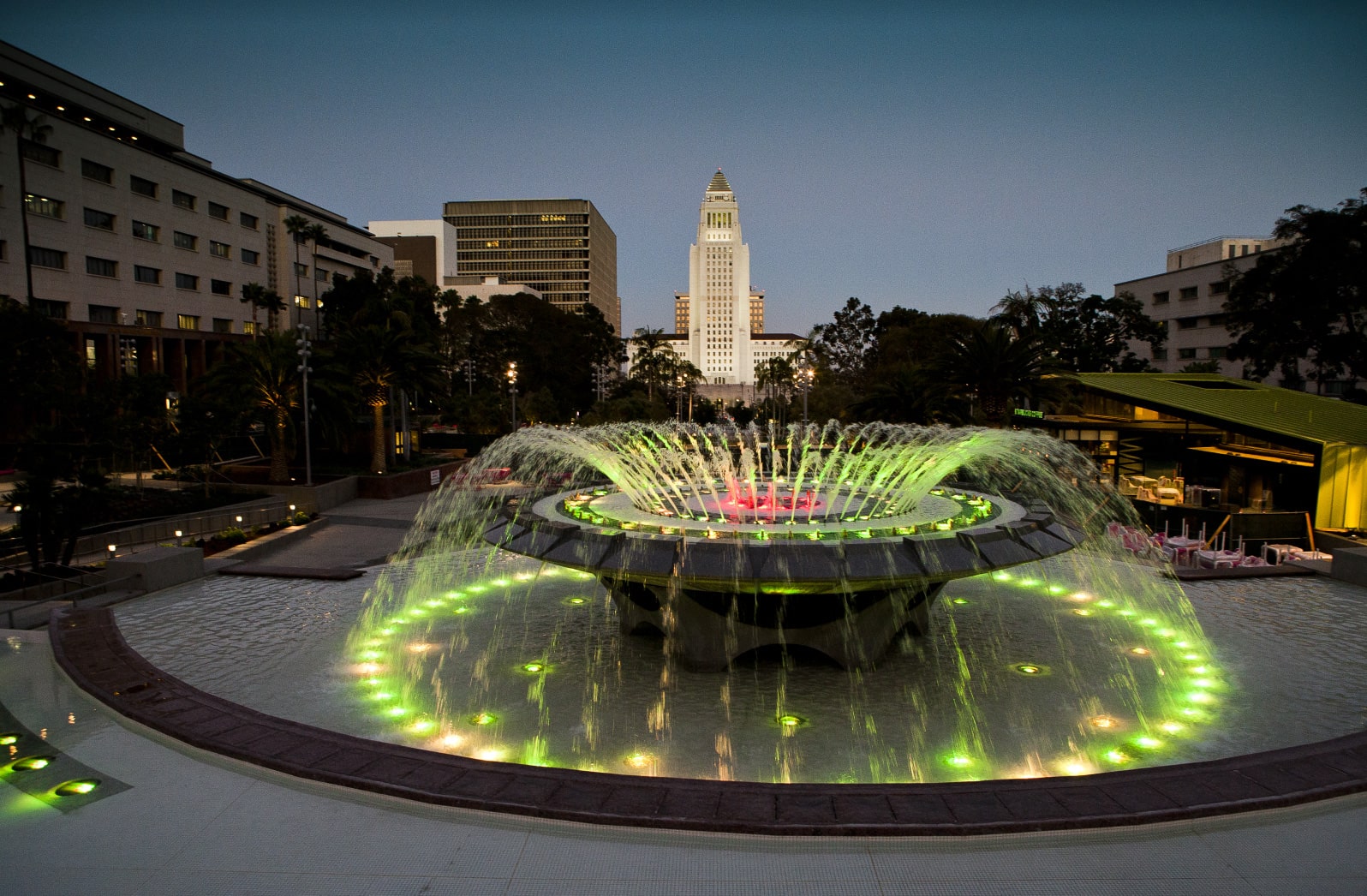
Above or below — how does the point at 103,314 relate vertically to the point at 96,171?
below

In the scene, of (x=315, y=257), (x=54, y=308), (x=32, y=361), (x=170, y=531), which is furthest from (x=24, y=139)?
(x=170, y=531)

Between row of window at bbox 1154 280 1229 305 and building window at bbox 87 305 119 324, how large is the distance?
76.8 meters

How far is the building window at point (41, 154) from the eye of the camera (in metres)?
39.2

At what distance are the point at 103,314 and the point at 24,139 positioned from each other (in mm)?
9503

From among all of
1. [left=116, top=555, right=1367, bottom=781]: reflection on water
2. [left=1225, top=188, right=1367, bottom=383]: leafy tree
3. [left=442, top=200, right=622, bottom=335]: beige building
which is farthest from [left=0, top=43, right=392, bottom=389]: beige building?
[left=442, top=200, right=622, bottom=335]: beige building

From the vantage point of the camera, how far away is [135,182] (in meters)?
46.5

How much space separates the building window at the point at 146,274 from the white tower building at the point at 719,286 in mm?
146374

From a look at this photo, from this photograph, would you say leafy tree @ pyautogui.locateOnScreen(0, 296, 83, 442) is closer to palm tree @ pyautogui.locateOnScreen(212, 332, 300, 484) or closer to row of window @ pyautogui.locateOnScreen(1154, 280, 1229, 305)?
palm tree @ pyautogui.locateOnScreen(212, 332, 300, 484)

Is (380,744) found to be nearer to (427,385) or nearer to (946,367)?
(946,367)

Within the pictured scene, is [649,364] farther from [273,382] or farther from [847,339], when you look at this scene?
[273,382]

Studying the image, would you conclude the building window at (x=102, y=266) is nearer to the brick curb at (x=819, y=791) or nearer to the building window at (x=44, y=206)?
the building window at (x=44, y=206)

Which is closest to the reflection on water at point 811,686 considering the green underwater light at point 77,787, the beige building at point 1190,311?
the green underwater light at point 77,787

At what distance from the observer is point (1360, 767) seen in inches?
277

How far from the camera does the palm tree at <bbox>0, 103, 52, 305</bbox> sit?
37.2 metres
